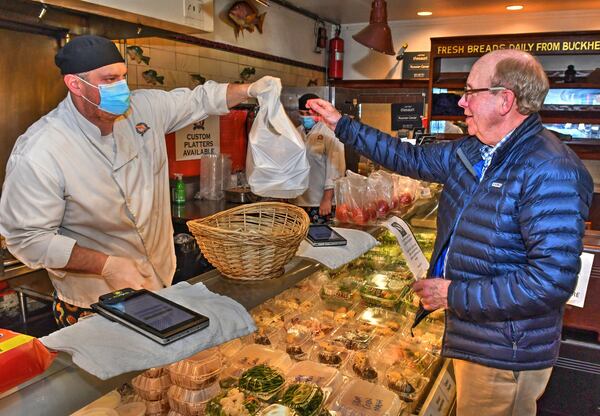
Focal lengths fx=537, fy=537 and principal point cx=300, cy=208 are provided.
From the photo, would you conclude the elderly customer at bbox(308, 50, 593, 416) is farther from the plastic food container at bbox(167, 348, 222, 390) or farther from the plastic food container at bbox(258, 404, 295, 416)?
the plastic food container at bbox(167, 348, 222, 390)

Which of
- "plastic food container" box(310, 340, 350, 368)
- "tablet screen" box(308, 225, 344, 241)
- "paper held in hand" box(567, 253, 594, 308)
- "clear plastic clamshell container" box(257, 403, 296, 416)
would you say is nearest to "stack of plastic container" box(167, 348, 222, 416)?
"clear plastic clamshell container" box(257, 403, 296, 416)

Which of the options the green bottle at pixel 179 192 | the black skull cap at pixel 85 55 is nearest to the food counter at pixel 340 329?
the black skull cap at pixel 85 55

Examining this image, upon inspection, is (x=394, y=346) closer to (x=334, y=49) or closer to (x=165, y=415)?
(x=165, y=415)

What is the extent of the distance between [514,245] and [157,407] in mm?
1367

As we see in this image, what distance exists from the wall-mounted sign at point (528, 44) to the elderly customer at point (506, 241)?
5.55m

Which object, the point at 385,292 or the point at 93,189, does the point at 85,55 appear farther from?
the point at 385,292

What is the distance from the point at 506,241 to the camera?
6.22ft

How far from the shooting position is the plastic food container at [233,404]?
5.83 feet

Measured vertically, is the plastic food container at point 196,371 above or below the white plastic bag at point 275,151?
below

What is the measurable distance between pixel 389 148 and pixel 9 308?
2.58 metres

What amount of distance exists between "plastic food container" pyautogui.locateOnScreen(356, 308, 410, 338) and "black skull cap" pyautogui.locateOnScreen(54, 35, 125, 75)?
5.65 feet

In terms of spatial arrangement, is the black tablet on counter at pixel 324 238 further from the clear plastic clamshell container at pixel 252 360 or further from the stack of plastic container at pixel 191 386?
the stack of plastic container at pixel 191 386

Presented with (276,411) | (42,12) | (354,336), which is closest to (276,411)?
(276,411)

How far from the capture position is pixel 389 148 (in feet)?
8.17
